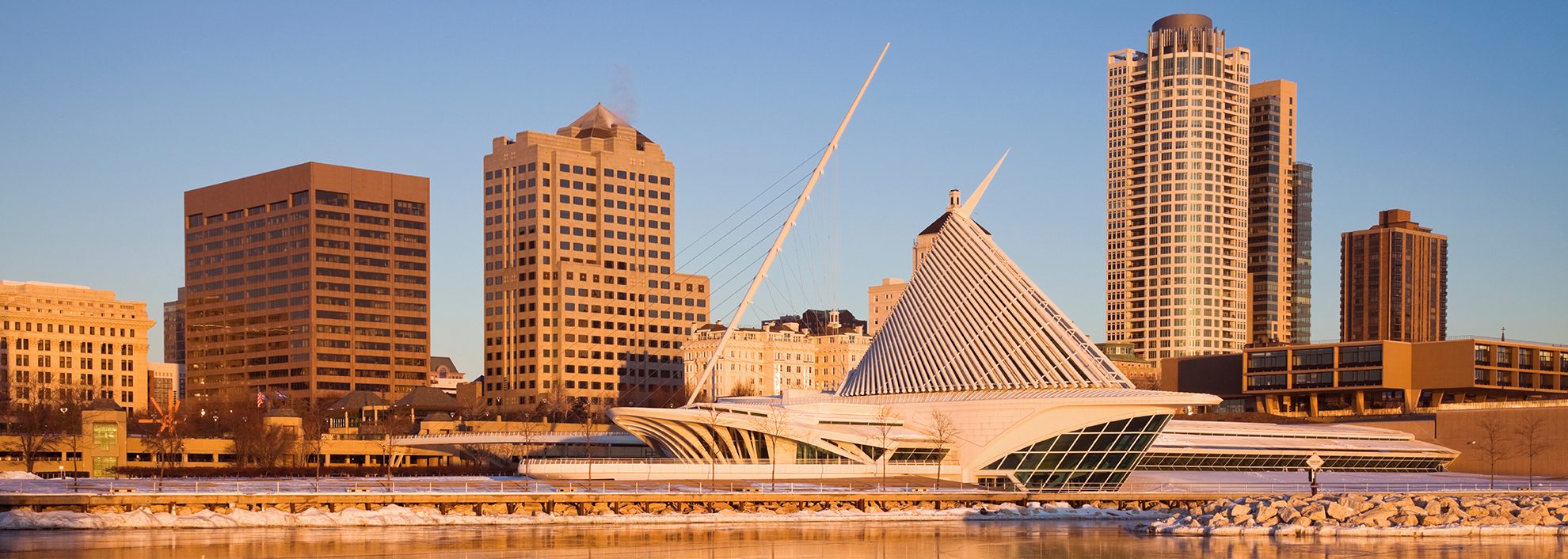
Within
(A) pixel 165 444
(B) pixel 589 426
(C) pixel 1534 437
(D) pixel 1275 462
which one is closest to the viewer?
(A) pixel 165 444

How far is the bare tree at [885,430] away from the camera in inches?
3659

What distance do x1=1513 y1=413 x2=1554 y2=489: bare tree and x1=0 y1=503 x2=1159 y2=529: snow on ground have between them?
5754 cm

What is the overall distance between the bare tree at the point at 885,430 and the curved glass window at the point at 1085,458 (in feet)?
16.9

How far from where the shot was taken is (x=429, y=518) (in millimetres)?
67125

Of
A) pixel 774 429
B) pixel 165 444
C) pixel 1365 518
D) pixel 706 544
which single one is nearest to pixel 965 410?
pixel 774 429

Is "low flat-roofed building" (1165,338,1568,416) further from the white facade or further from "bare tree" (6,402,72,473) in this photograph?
"bare tree" (6,402,72,473)

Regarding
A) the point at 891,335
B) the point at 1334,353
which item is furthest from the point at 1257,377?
the point at 891,335

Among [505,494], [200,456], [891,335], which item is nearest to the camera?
[505,494]

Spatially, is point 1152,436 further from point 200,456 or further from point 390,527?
point 200,456

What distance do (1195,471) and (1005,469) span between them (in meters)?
26.0

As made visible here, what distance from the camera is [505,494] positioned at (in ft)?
234

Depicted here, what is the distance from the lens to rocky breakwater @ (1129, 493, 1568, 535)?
64.9m

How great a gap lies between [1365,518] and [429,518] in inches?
1341

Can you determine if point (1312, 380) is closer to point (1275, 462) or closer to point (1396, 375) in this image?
point (1396, 375)
